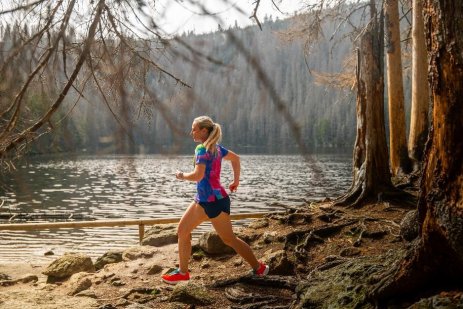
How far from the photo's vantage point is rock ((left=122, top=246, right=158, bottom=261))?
6514mm

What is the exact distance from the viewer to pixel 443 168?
6.81ft

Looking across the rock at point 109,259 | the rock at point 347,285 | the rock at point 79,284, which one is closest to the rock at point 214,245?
the rock at point 79,284

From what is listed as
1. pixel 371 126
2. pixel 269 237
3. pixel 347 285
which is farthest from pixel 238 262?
pixel 371 126

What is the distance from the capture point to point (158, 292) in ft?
15.4

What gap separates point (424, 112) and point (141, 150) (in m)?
9.24

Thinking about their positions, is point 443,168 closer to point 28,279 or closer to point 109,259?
point 109,259

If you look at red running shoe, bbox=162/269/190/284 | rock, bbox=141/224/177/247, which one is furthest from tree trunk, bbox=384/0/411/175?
red running shoe, bbox=162/269/190/284

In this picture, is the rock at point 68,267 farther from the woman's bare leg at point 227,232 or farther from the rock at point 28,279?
the woman's bare leg at point 227,232

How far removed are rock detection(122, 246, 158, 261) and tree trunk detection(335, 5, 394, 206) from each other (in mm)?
3073

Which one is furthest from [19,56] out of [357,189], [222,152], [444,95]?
[357,189]

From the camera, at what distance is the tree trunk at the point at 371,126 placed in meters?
7.18

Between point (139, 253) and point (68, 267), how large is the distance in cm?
121

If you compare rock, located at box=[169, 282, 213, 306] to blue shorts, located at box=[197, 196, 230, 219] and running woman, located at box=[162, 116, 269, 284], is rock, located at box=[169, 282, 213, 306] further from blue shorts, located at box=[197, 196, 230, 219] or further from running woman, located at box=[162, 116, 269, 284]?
blue shorts, located at box=[197, 196, 230, 219]

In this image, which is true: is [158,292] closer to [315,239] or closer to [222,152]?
[222,152]
